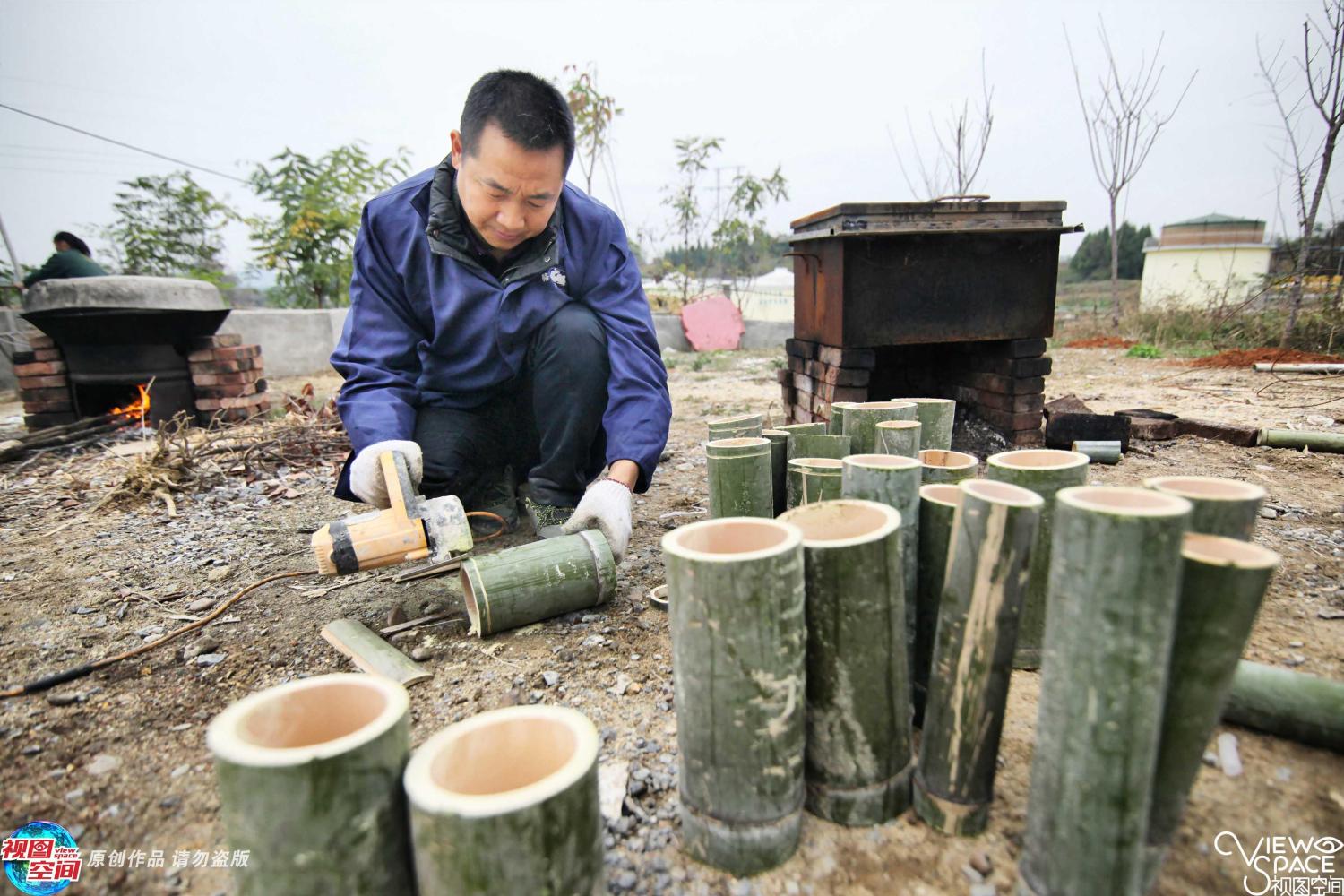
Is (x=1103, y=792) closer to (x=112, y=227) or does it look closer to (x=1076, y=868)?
(x=1076, y=868)

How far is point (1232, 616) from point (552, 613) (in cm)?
162

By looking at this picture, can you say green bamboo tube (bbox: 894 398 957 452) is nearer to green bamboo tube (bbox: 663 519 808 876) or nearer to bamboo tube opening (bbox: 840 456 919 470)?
bamboo tube opening (bbox: 840 456 919 470)

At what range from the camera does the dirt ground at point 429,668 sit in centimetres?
119

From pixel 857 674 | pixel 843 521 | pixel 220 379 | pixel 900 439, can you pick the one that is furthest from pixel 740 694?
pixel 220 379

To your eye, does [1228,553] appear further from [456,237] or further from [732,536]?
[456,237]

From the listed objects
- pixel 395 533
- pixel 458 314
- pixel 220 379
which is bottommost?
pixel 395 533

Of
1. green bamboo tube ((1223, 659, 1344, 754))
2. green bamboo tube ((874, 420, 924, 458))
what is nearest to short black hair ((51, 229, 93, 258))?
green bamboo tube ((874, 420, 924, 458))

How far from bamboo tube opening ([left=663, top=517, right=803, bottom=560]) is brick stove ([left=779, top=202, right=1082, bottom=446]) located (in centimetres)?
238

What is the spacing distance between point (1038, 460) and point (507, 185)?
1.64m

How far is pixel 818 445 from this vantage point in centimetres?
215

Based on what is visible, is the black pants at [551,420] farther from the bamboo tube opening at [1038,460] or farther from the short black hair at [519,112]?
the bamboo tube opening at [1038,460]

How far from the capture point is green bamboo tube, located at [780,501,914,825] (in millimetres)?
1172

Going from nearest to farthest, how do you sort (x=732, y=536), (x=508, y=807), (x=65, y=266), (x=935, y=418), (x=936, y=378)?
(x=508, y=807) < (x=732, y=536) < (x=935, y=418) < (x=936, y=378) < (x=65, y=266)

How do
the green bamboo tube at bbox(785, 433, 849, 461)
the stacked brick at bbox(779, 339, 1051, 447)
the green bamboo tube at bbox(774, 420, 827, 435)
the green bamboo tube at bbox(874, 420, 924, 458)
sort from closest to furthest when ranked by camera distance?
the green bamboo tube at bbox(874, 420, 924, 458) → the green bamboo tube at bbox(785, 433, 849, 461) → the green bamboo tube at bbox(774, 420, 827, 435) → the stacked brick at bbox(779, 339, 1051, 447)
